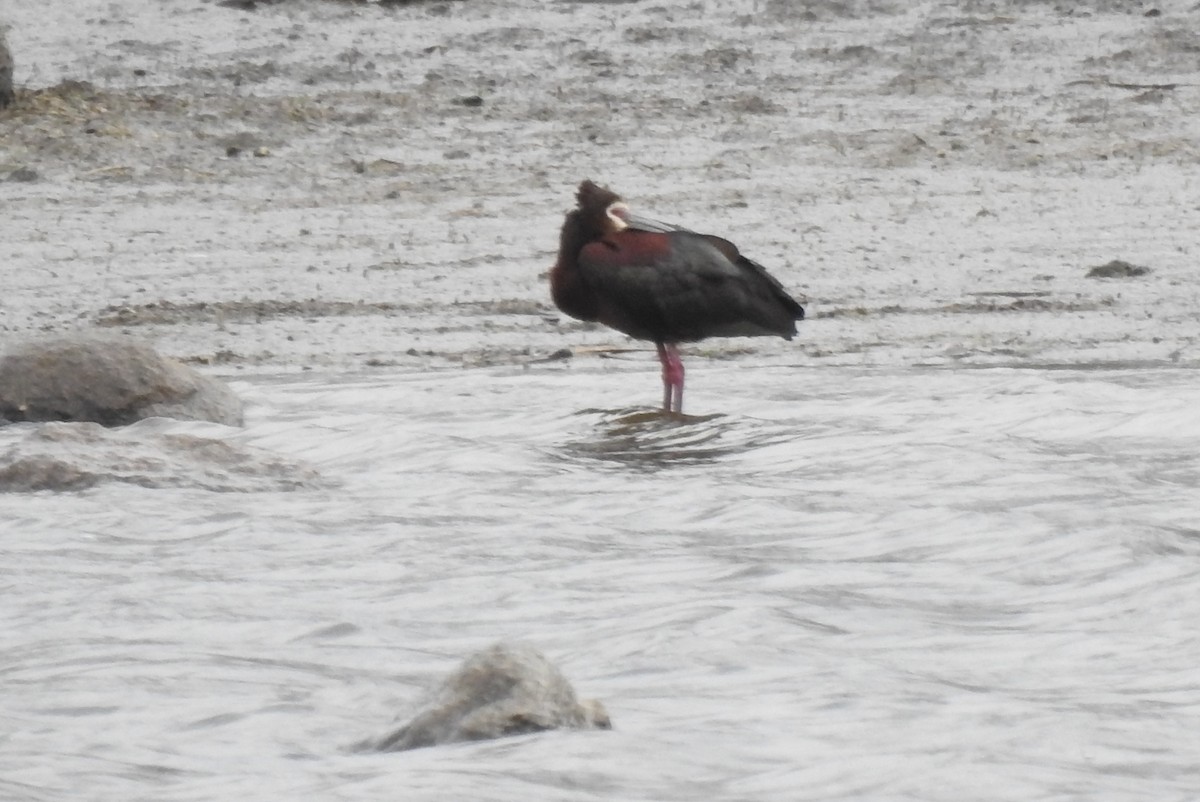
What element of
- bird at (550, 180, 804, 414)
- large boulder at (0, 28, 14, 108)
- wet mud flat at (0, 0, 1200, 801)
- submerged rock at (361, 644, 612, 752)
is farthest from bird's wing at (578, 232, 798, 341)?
large boulder at (0, 28, 14, 108)

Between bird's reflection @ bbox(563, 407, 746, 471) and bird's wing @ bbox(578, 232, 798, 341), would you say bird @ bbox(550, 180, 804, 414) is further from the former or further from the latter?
bird's reflection @ bbox(563, 407, 746, 471)

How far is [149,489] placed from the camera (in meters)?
7.45

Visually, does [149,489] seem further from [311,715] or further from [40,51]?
[40,51]

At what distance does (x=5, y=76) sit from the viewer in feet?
49.8

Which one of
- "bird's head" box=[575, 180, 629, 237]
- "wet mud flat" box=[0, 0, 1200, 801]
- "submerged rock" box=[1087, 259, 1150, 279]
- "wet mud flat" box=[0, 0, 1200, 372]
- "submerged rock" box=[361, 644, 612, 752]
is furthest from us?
"submerged rock" box=[1087, 259, 1150, 279]

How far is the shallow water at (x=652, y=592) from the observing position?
Answer: 14.8 ft

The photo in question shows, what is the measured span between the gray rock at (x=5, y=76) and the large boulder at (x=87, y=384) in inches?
276

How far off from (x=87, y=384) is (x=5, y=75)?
23.7 feet

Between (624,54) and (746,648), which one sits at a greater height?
(624,54)

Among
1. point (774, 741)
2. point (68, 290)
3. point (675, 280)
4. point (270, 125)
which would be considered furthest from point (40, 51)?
point (774, 741)

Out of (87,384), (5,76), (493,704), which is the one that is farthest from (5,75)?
(493,704)

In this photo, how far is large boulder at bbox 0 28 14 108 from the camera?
1512 cm

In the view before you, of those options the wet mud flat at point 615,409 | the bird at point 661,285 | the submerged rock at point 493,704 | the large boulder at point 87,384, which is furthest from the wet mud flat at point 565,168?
the submerged rock at point 493,704

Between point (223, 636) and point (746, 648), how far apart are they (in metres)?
1.28
